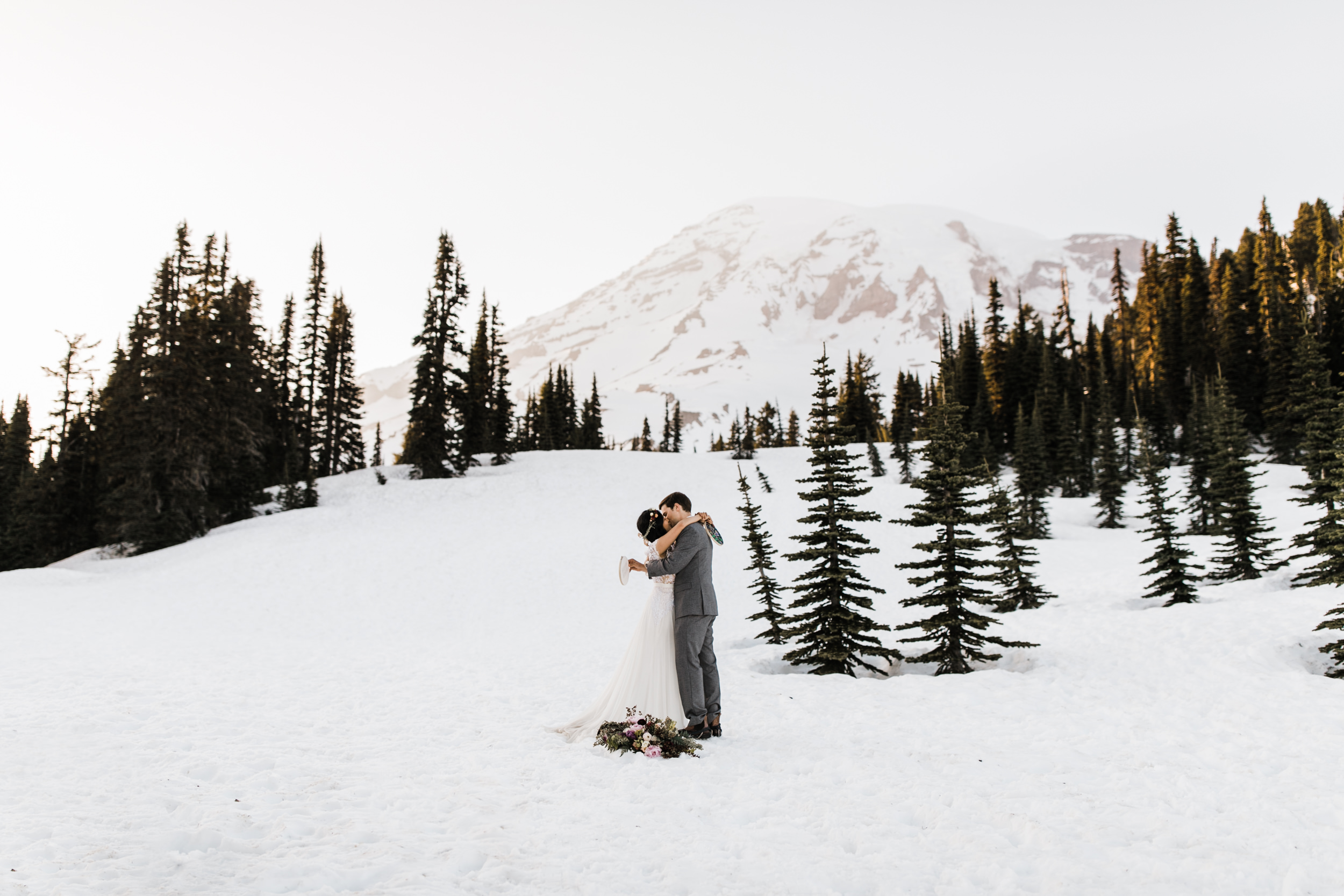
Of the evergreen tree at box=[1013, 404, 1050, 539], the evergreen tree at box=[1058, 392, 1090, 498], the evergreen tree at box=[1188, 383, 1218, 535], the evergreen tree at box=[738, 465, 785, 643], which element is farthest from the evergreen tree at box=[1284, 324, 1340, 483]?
the evergreen tree at box=[1058, 392, 1090, 498]

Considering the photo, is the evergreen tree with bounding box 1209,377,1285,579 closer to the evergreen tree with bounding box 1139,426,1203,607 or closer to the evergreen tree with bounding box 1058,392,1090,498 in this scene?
the evergreen tree with bounding box 1139,426,1203,607

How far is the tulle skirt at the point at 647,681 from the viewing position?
25.7 feet

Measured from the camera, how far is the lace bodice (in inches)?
310

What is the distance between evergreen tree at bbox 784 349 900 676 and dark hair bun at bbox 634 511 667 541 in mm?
5328

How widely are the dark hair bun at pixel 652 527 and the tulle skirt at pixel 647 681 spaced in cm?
61

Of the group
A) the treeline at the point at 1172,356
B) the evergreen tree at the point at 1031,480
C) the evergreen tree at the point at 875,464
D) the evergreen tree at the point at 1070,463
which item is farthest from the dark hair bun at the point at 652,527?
the evergreen tree at the point at 1070,463

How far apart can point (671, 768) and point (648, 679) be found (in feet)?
4.31

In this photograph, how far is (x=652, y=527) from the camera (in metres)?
7.98

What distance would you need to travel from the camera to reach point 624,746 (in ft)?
24.0

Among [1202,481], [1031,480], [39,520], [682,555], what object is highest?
[1031,480]

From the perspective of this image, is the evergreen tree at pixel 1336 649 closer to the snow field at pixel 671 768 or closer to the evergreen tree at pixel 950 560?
the snow field at pixel 671 768

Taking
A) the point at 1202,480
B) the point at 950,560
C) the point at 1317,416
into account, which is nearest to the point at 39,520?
the point at 950,560

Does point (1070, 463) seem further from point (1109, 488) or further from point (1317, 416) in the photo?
point (1317, 416)

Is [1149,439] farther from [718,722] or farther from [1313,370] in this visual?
[718,722]
